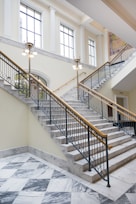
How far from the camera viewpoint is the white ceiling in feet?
7.04

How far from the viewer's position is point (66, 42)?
995 centimetres

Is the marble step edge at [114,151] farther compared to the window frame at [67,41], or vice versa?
the window frame at [67,41]

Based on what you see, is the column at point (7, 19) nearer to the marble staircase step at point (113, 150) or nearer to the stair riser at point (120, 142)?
the marble staircase step at point (113, 150)

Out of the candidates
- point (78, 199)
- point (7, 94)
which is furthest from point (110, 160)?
point (7, 94)

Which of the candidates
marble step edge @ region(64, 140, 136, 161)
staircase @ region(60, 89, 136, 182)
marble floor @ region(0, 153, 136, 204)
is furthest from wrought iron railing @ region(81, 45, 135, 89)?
marble floor @ region(0, 153, 136, 204)

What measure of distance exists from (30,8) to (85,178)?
29.1 ft

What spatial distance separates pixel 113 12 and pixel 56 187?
3.13m

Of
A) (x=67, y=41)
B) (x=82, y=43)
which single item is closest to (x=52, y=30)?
(x=67, y=41)

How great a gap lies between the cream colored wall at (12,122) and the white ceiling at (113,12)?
10.9 feet

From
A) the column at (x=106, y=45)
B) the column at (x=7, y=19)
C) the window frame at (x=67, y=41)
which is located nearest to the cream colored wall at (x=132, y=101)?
the column at (x=106, y=45)

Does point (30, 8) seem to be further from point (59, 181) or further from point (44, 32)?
point (59, 181)

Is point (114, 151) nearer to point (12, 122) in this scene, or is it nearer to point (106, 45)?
point (12, 122)

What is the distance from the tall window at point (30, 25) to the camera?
8062 mm

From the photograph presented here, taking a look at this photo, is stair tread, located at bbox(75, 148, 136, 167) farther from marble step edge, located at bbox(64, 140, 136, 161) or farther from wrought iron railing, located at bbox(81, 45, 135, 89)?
wrought iron railing, located at bbox(81, 45, 135, 89)
